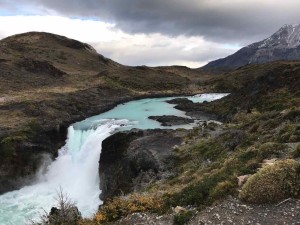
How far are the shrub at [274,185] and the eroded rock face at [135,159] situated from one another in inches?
544

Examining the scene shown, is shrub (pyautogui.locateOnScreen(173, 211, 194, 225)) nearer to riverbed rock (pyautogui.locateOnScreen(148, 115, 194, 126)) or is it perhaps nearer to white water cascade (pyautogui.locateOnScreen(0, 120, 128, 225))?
white water cascade (pyautogui.locateOnScreen(0, 120, 128, 225))

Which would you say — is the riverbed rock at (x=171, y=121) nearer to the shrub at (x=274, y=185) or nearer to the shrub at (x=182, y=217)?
the shrub at (x=274, y=185)

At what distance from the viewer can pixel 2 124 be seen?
52.1m

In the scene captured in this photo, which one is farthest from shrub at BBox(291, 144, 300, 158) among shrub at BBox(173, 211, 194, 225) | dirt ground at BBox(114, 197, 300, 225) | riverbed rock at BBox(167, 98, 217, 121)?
riverbed rock at BBox(167, 98, 217, 121)

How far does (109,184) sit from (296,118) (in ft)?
61.3

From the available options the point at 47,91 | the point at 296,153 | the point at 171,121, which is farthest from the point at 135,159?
the point at 47,91

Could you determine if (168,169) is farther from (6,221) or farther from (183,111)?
(183,111)

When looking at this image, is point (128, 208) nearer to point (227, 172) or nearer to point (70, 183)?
point (227, 172)

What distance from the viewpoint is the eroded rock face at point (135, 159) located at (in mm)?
32666

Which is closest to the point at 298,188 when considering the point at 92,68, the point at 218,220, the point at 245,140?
the point at 218,220

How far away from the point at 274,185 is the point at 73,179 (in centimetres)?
3319

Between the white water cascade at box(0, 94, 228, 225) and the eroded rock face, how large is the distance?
241cm

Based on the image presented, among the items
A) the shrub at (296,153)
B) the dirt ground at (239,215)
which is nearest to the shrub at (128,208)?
the dirt ground at (239,215)

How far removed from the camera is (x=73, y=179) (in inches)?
1789
